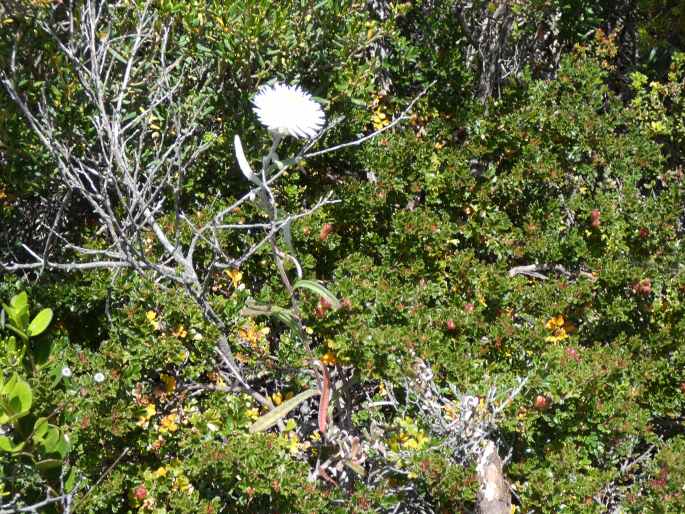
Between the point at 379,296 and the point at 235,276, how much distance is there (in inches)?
20.5

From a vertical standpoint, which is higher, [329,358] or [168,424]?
[329,358]

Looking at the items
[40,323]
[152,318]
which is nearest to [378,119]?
[152,318]

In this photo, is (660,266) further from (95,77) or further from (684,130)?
(95,77)

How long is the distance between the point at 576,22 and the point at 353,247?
1.57 metres

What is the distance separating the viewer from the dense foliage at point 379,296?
2312 mm

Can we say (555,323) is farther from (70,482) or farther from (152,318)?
(70,482)

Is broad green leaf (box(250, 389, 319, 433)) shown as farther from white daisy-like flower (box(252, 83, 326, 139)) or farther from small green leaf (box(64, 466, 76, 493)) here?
white daisy-like flower (box(252, 83, 326, 139))

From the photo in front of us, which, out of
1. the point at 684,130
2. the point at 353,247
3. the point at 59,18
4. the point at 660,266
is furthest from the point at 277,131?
the point at 684,130

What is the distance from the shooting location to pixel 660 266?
289 cm

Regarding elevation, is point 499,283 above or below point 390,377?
above

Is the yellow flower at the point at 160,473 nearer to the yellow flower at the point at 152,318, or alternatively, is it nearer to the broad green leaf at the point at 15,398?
the yellow flower at the point at 152,318

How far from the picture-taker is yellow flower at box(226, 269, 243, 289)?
107 inches

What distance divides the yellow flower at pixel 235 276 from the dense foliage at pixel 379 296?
67 millimetres

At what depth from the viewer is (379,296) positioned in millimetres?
2539
